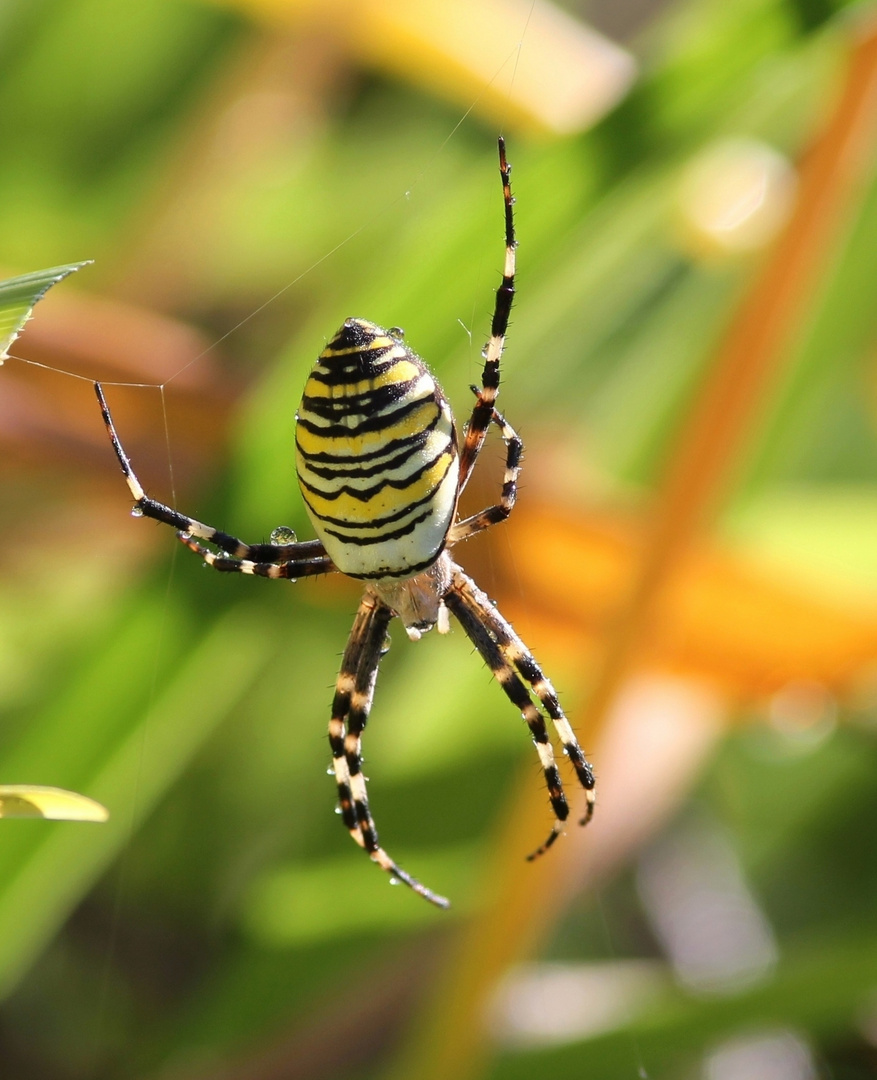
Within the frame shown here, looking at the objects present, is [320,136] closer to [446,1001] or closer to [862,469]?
[862,469]

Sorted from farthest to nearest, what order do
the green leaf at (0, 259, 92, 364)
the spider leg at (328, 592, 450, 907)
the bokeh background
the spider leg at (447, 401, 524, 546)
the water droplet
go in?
1. the spider leg at (328, 592, 450, 907)
2. the bokeh background
3. the spider leg at (447, 401, 524, 546)
4. the water droplet
5. the green leaf at (0, 259, 92, 364)

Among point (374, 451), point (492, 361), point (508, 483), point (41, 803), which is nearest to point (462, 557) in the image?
point (508, 483)

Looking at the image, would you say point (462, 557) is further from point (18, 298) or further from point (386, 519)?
point (18, 298)

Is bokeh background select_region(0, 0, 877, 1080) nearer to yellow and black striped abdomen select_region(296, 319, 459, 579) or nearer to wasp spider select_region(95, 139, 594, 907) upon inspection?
wasp spider select_region(95, 139, 594, 907)

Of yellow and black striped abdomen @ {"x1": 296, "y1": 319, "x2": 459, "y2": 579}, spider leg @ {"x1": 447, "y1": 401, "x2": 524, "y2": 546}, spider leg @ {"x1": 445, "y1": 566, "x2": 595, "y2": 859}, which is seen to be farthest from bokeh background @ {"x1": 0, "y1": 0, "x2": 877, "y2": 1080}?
yellow and black striped abdomen @ {"x1": 296, "y1": 319, "x2": 459, "y2": 579}

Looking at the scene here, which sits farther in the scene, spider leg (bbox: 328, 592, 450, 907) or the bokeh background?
spider leg (bbox: 328, 592, 450, 907)

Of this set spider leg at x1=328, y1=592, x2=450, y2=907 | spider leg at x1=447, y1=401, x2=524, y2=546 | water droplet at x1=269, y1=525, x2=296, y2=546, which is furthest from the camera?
spider leg at x1=328, y1=592, x2=450, y2=907

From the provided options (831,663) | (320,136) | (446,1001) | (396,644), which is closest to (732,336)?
(831,663)
